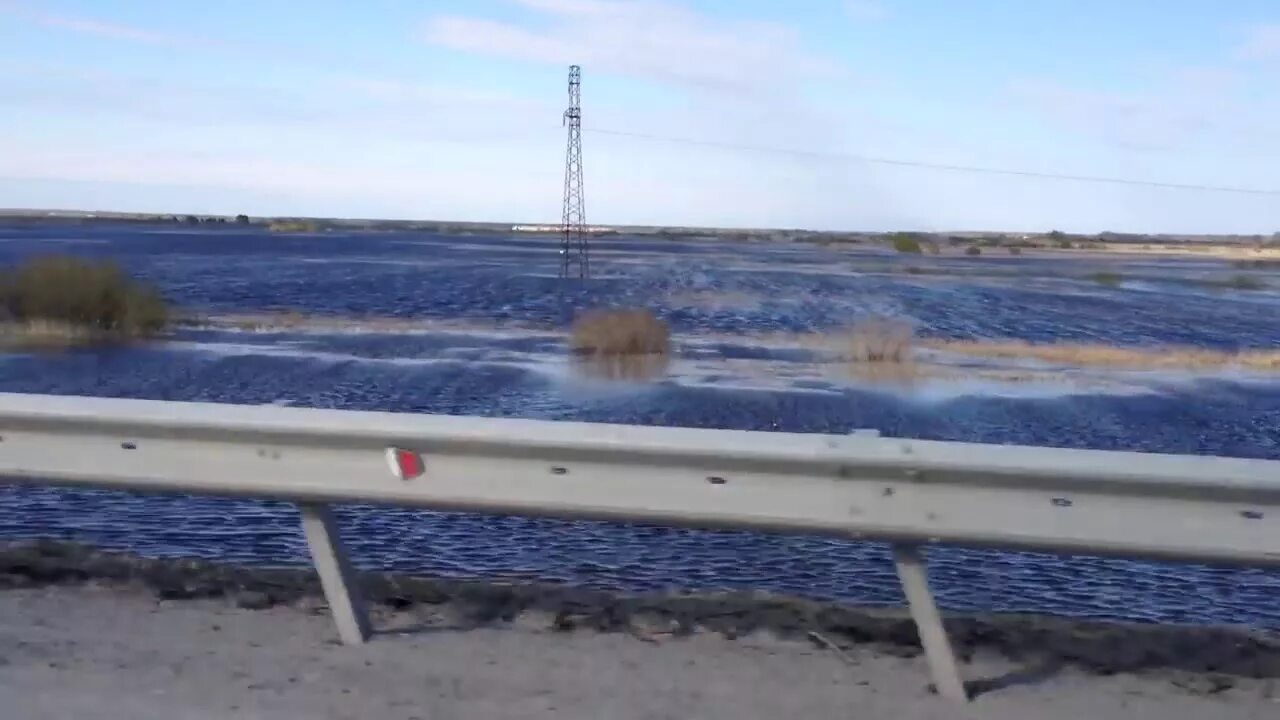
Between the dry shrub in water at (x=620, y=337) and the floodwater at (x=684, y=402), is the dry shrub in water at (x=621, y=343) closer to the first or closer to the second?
the dry shrub in water at (x=620, y=337)

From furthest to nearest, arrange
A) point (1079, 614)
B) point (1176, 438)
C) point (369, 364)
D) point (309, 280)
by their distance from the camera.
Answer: point (309, 280), point (369, 364), point (1176, 438), point (1079, 614)

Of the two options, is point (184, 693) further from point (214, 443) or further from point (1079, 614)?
point (1079, 614)

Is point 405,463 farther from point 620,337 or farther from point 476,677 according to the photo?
point 620,337

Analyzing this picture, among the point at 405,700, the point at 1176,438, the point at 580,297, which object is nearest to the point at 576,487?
the point at 405,700

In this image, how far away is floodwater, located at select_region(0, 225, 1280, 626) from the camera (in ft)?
24.9

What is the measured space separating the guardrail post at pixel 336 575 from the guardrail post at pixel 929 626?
2.13m

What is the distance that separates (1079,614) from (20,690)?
4.62 m

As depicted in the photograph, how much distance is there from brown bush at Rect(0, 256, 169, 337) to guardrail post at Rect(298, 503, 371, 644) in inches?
684

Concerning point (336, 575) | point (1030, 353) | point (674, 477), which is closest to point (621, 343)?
point (1030, 353)

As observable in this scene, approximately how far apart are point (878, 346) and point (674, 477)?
1427 centimetres

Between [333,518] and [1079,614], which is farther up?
[333,518]

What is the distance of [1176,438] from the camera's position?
11391 mm

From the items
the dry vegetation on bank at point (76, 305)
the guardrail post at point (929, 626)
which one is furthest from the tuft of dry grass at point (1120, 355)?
the guardrail post at point (929, 626)

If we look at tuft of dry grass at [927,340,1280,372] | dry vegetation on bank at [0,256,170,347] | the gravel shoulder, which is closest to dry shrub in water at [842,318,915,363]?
tuft of dry grass at [927,340,1280,372]
